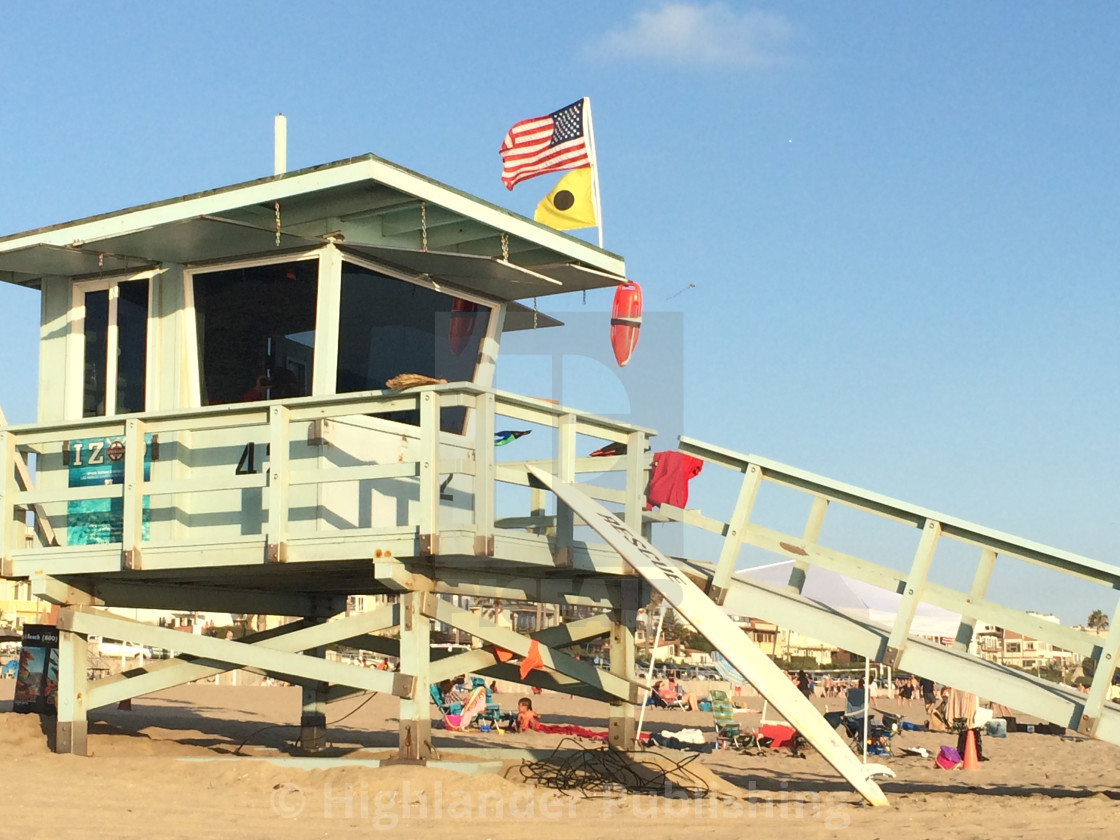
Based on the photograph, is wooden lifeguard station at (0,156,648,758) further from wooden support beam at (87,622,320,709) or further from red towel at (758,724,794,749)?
red towel at (758,724,794,749)

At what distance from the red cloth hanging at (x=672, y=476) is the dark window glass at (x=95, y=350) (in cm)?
475

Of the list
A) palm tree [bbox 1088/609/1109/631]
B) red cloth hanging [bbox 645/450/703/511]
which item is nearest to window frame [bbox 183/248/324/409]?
red cloth hanging [bbox 645/450/703/511]

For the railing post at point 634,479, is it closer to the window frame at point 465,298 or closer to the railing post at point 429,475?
the window frame at point 465,298

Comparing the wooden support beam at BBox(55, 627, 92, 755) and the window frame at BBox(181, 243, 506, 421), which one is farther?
the wooden support beam at BBox(55, 627, 92, 755)

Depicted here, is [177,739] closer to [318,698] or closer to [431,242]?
[318,698]

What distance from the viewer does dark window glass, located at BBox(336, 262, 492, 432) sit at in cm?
1087

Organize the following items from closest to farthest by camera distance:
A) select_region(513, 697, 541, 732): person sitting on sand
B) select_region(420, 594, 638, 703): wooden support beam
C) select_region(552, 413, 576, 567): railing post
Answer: select_region(420, 594, 638, 703): wooden support beam → select_region(552, 413, 576, 567): railing post → select_region(513, 697, 541, 732): person sitting on sand

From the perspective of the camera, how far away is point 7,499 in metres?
11.1

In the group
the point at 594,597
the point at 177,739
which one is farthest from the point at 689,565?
the point at 177,739

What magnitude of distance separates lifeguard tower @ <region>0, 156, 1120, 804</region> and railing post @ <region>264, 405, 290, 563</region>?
0.08ft

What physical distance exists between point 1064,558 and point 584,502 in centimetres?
338

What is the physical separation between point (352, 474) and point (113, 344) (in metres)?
3.37

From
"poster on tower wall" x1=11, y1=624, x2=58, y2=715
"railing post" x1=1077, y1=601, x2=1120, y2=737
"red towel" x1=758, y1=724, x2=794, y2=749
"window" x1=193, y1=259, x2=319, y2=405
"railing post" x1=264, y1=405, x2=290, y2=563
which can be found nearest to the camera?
"railing post" x1=1077, y1=601, x2=1120, y2=737

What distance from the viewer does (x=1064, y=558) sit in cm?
955
